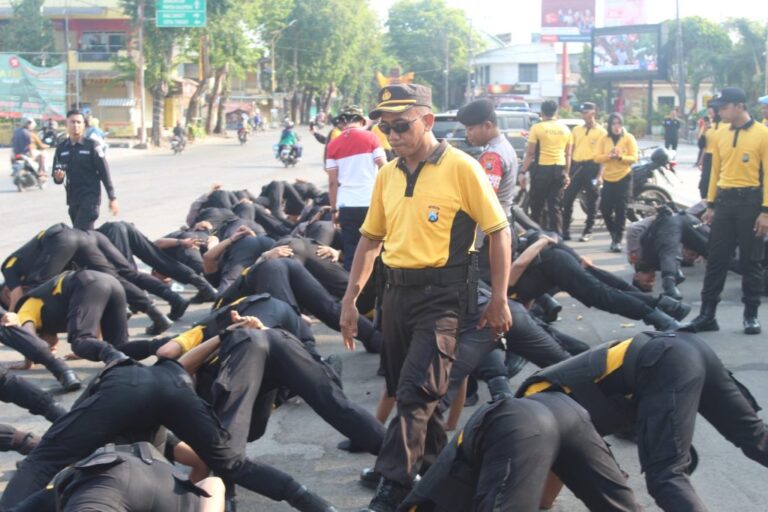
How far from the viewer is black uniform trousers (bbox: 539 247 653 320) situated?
7219mm

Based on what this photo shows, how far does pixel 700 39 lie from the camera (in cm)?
7200

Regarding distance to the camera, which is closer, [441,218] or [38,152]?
[441,218]

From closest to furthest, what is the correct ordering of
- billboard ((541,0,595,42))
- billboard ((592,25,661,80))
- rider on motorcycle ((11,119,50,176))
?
rider on motorcycle ((11,119,50,176)) < billboard ((592,25,661,80)) < billboard ((541,0,595,42))

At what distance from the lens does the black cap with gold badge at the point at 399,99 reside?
4.79 meters

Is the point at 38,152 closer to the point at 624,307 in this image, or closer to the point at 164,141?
the point at 624,307

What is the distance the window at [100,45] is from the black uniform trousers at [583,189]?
158 feet

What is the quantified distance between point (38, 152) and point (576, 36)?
240 feet

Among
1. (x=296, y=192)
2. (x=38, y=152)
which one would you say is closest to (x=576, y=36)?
(x=38, y=152)

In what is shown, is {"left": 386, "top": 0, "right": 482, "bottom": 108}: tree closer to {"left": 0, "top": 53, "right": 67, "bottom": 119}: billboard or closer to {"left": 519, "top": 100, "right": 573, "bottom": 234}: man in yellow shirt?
{"left": 0, "top": 53, "right": 67, "bottom": 119}: billboard

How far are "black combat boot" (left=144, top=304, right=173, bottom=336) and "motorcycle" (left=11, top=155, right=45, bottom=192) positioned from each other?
15620mm

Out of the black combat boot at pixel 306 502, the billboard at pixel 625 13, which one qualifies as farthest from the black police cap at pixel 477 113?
the billboard at pixel 625 13

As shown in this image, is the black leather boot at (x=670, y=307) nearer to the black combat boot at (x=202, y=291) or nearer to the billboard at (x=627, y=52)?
the black combat boot at (x=202, y=291)

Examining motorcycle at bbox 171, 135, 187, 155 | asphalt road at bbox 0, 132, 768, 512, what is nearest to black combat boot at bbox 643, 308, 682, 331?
asphalt road at bbox 0, 132, 768, 512

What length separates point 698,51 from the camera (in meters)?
65.2
